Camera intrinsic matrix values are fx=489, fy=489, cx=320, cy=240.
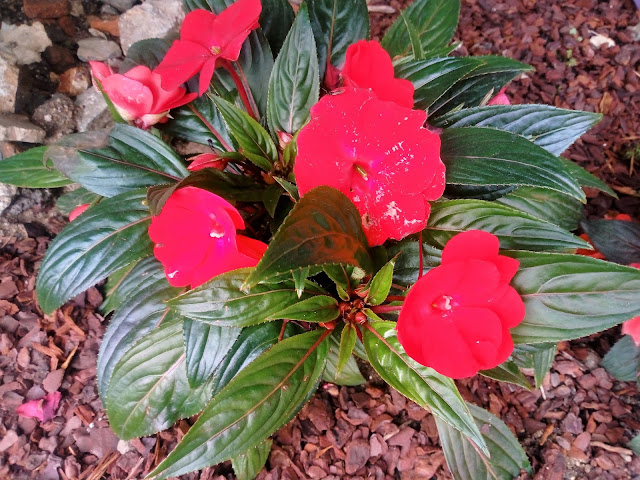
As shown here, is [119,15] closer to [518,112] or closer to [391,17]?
[391,17]

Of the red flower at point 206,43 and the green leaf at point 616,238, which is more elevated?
the red flower at point 206,43

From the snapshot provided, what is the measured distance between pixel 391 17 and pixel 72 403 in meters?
2.03

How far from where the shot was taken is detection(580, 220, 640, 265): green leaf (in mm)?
1525

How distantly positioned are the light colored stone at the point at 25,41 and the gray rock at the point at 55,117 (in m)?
0.18

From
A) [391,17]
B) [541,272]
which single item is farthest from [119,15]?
[541,272]

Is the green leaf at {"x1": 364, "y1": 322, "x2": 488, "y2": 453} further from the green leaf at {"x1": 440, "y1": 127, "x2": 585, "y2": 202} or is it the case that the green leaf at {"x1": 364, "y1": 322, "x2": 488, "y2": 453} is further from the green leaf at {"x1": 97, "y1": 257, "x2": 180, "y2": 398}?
the green leaf at {"x1": 97, "y1": 257, "x2": 180, "y2": 398}

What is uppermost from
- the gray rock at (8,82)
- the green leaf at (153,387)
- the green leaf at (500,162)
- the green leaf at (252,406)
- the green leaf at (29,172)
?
the green leaf at (500,162)

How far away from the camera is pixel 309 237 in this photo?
0.79 metres

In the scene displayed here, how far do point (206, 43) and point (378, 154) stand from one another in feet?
1.68

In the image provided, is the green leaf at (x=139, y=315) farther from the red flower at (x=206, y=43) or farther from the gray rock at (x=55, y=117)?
the gray rock at (x=55, y=117)

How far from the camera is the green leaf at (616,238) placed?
A: 153 cm

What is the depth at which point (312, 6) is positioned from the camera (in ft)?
4.39

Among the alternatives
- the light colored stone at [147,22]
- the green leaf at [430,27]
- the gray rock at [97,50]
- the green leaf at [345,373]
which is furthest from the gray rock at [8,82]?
the green leaf at [345,373]

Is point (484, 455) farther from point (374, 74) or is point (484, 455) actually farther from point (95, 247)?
point (95, 247)
